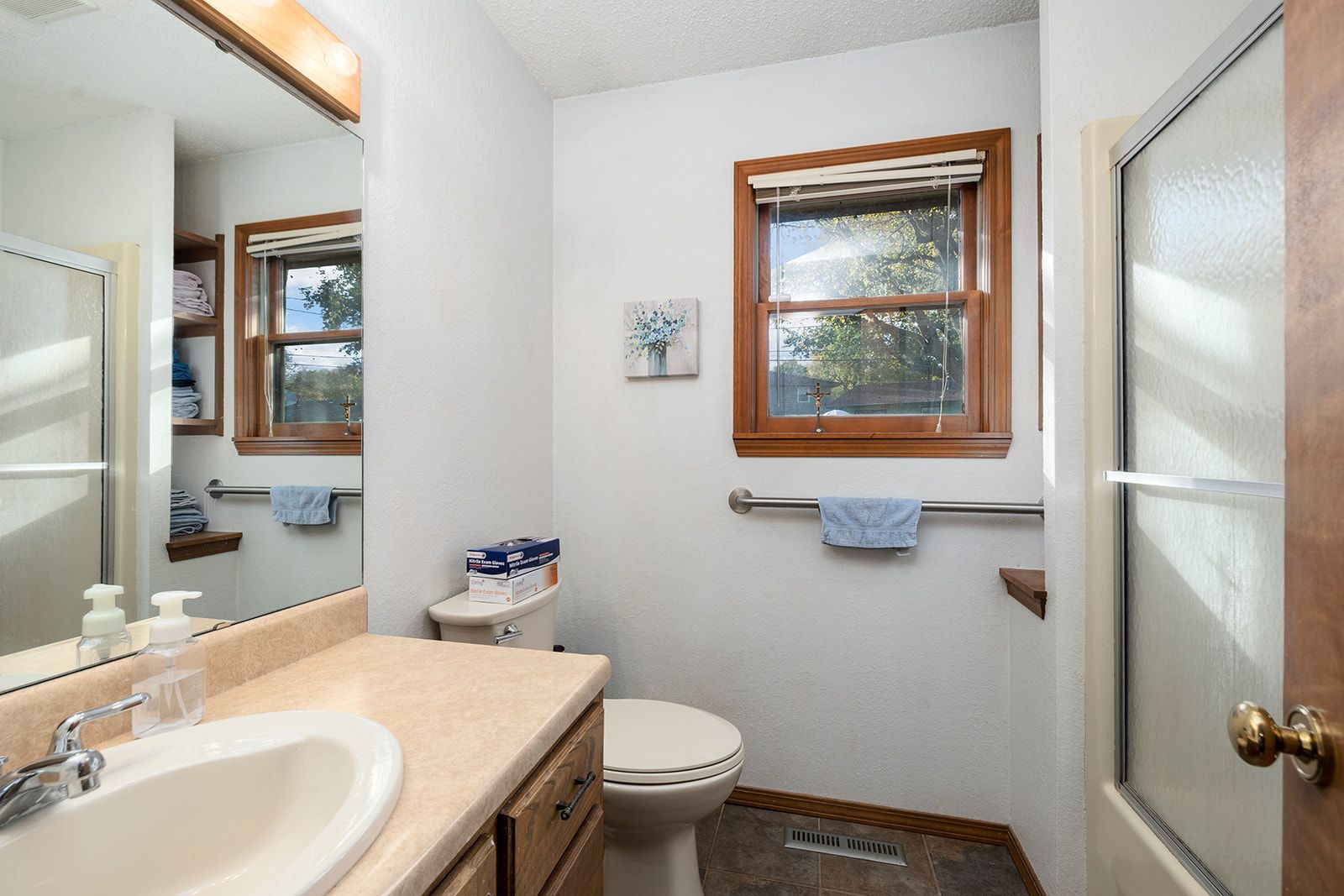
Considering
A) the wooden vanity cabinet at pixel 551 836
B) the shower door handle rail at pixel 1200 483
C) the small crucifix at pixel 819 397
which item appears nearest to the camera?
the wooden vanity cabinet at pixel 551 836

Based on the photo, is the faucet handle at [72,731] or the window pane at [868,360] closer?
the faucet handle at [72,731]

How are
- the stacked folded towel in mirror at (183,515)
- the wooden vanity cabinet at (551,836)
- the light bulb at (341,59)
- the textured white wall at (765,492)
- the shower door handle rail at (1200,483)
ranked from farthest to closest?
the textured white wall at (765,492) < the light bulb at (341,59) < the stacked folded towel in mirror at (183,515) < the shower door handle rail at (1200,483) < the wooden vanity cabinet at (551,836)

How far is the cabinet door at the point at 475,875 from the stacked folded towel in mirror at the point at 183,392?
0.74 metres

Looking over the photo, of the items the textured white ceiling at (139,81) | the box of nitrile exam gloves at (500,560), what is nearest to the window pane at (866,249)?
the box of nitrile exam gloves at (500,560)

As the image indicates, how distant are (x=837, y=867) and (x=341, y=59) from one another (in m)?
2.24

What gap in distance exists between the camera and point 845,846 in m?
1.72

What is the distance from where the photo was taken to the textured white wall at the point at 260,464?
891 mm

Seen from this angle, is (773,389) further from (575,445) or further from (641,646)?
(641,646)

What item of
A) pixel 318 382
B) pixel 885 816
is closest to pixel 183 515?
pixel 318 382

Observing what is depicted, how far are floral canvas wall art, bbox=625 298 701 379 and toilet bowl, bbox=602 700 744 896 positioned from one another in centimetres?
106

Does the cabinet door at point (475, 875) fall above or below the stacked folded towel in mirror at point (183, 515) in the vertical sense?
below

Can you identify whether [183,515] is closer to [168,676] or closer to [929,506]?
[168,676]

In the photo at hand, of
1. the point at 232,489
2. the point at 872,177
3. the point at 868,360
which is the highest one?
the point at 872,177

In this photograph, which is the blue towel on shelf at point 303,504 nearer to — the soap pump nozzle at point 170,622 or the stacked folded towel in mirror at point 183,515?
the stacked folded towel in mirror at point 183,515
